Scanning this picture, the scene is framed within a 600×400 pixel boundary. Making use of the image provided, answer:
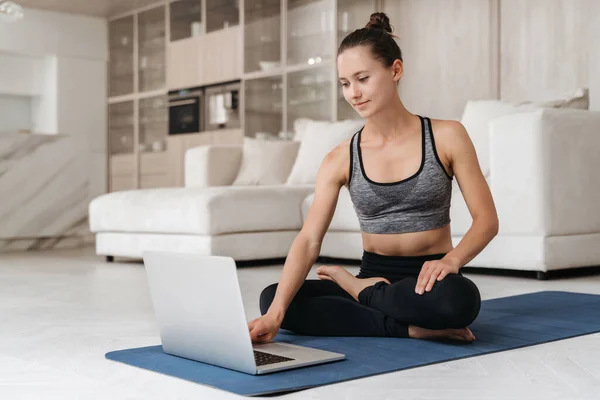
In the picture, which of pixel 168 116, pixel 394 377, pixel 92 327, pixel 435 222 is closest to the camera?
pixel 394 377

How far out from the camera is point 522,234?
3.69 meters

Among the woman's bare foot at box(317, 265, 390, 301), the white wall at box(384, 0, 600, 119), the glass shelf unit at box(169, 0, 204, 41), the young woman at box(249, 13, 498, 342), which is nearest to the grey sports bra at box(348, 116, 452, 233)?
the young woman at box(249, 13, 498, 342)

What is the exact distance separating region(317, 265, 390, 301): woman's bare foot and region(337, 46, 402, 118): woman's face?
0.44 meters

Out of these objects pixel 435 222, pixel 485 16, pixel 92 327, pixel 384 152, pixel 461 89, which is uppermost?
pixel 485 16

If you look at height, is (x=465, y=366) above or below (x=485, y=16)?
below

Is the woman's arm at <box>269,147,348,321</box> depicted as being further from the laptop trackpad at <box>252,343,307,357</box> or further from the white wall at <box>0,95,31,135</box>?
the white wall at <box>0,95,31,135</box>

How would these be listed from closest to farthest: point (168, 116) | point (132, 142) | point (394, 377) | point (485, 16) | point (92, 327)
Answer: point (394, 377) → point (92, 327) → point (485, 16) → point (168, 116) → point (132, 142)

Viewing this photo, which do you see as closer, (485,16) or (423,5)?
Result: (485,16)

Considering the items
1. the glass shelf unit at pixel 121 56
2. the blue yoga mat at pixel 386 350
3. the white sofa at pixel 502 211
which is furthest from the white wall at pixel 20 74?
the blue yoga mat at pixel 386 350

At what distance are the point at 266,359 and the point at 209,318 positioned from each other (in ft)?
0.47

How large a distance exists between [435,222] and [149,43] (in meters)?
7.32

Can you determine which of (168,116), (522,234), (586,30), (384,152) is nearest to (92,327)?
(384,152)

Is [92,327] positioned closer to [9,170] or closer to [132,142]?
[9,170]

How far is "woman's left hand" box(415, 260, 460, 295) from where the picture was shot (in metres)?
1.84
